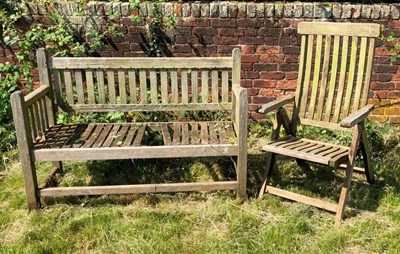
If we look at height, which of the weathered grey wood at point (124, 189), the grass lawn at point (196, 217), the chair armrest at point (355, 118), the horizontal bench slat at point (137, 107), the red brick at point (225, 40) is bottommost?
the grass lawn at point (196, 217)

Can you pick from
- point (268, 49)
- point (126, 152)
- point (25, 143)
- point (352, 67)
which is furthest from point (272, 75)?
point (25, 143)

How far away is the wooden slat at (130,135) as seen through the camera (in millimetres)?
3426

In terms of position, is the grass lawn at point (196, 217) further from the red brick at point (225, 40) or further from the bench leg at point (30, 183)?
the red brick at point (225, 40)

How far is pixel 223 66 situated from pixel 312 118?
0.94m

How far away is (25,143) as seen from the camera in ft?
10.5

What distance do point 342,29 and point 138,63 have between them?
1.81 meters

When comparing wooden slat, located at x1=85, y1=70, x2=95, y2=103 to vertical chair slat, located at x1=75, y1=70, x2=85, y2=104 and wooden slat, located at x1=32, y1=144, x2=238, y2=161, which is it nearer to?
vertical chair slat, located at x1=75, y1=70, x2=85, y2=104

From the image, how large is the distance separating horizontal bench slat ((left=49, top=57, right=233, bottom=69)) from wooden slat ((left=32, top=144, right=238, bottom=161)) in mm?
865

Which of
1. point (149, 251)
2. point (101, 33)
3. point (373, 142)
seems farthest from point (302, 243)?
point (101, 33)

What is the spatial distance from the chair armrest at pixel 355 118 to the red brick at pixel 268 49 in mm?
1476

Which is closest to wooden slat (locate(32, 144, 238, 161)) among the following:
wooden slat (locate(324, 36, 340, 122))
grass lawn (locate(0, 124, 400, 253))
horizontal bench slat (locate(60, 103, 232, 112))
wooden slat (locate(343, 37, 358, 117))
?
grass lawn (locate(0, 124, 400, 253))

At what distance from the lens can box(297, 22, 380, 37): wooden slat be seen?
3375mm

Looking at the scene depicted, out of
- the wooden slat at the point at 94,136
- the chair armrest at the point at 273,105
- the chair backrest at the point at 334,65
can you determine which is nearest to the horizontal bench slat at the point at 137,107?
the wooden slat at the point at 94,136

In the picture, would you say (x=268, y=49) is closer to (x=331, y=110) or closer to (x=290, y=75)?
(x=290, y=75)
